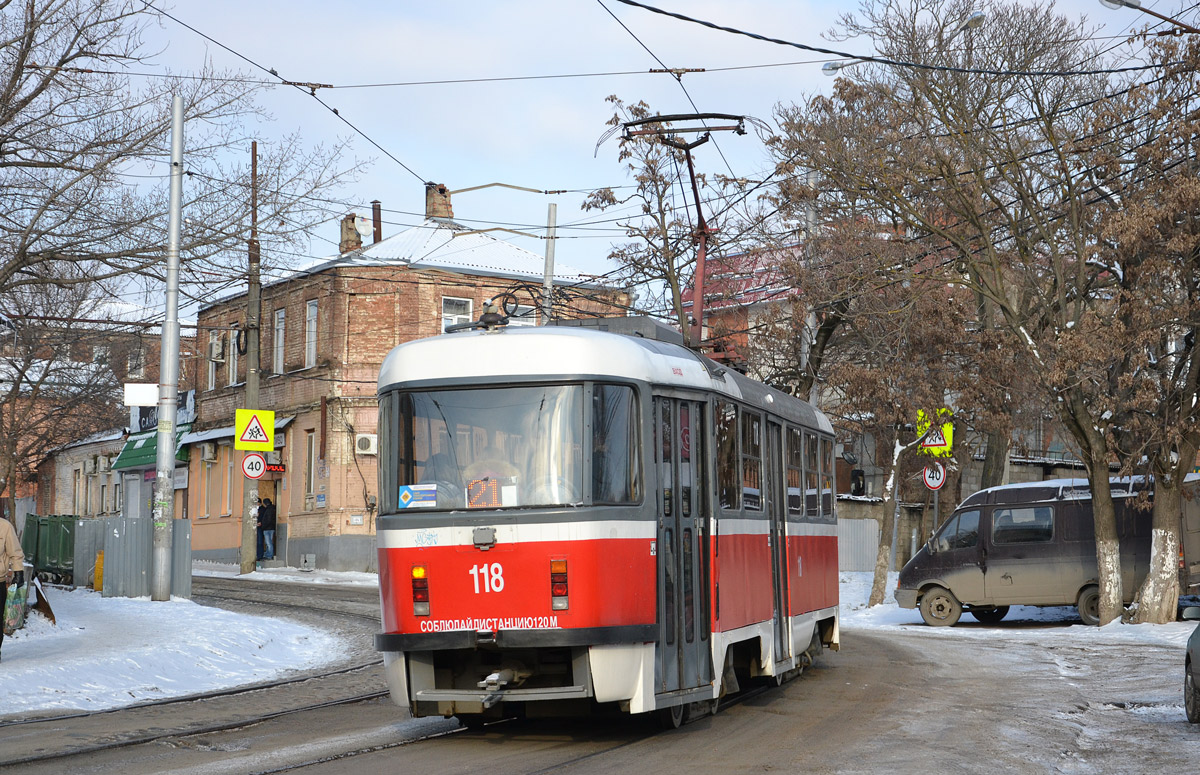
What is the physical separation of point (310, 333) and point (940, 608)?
78.3 ft

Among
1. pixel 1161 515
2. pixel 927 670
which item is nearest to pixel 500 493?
pixel 927 670

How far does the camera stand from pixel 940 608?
2281cm

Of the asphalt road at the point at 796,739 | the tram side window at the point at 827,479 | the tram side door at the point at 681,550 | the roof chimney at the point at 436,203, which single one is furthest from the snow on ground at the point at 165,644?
the roof chimney at the point at 436,203

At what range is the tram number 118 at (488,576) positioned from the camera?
9.12 m

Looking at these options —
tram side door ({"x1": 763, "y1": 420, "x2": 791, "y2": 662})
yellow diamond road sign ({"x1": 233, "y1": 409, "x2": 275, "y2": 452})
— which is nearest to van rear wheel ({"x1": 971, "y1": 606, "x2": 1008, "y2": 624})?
tram side door ({"x1": 763, "y1": 420, "x2": 791, "y2": 662})

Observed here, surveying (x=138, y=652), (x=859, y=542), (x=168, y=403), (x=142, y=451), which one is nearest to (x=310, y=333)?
(x=142, y=451)

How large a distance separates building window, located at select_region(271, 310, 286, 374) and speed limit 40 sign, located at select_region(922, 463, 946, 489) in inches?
917

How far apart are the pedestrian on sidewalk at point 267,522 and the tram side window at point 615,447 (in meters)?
32.6

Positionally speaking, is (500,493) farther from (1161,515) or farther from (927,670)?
(1161,515)

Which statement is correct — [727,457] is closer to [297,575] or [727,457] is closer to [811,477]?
[811,477]

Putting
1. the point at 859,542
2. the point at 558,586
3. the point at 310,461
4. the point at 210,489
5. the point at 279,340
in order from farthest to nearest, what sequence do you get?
the point at 210,489 < the point at 279,340 < the point at 310,461 < the point at 859,542 < the point at 558,586

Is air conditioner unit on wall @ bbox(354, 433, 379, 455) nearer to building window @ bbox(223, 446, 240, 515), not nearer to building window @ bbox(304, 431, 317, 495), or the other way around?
building window @ bbox(304, 431, 317, 495)

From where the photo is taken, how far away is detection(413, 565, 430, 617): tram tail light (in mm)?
9258

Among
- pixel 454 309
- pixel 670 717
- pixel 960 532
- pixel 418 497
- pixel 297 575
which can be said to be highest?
pixel 454 309
